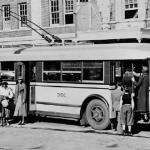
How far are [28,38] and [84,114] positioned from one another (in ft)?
52.4

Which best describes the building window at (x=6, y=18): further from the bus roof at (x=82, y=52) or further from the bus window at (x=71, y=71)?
the bus window at (x=71, y=71)

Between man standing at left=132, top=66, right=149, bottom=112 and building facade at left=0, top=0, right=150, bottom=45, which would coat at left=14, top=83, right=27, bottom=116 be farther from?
building facade at left=0, top=0, right=150, bottom=45

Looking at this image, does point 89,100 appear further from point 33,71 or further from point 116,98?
point 33,71

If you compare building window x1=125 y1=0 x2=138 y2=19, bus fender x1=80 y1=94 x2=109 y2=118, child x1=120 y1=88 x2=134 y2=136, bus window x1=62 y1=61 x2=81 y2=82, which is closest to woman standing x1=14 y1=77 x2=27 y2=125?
bus window x1=62 y1=61 x2=81 y2=82

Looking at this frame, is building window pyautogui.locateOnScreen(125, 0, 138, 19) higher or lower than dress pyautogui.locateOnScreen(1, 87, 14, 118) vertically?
higher

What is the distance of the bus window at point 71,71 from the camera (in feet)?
51.7

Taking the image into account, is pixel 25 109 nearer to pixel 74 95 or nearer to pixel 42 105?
pixel 42 105

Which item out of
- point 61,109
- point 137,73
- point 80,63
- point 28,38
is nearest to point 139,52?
point 137,73

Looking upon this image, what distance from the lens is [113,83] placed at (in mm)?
14930

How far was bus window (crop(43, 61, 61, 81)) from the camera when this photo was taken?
53.6ft

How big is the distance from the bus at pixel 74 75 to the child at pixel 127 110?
1.61 feet

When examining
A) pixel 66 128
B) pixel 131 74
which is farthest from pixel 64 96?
pixel 131 74

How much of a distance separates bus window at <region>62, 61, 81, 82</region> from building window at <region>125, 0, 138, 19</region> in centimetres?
1087

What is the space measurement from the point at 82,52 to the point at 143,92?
2.69m
